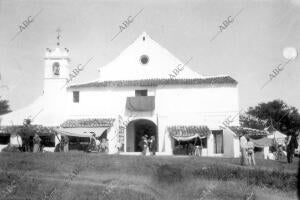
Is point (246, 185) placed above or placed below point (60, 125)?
below

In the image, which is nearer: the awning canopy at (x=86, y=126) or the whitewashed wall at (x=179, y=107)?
the awning canopy at (x=86, y=126)

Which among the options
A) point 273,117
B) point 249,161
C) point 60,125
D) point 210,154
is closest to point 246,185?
point 249,161

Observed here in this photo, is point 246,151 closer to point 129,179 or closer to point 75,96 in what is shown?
point 129,179

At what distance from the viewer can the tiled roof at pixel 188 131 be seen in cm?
3072

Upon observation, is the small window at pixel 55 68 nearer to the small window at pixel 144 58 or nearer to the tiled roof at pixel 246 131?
the small window at pixel 144 58

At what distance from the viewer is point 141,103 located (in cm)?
3278

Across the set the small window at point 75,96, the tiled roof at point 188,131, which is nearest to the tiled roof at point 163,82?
the small window at point 75,96

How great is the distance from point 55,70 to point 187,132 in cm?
1361

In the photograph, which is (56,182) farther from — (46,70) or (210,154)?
(46,70)

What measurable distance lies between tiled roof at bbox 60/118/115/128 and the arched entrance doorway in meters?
3.30

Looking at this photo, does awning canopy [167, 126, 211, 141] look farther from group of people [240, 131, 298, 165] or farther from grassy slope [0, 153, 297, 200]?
grassy slope [0, 153, 297, 200]

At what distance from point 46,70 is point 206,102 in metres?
14.9

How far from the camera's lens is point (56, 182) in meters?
15.3

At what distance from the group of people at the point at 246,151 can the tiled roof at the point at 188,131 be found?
942 centimetres
